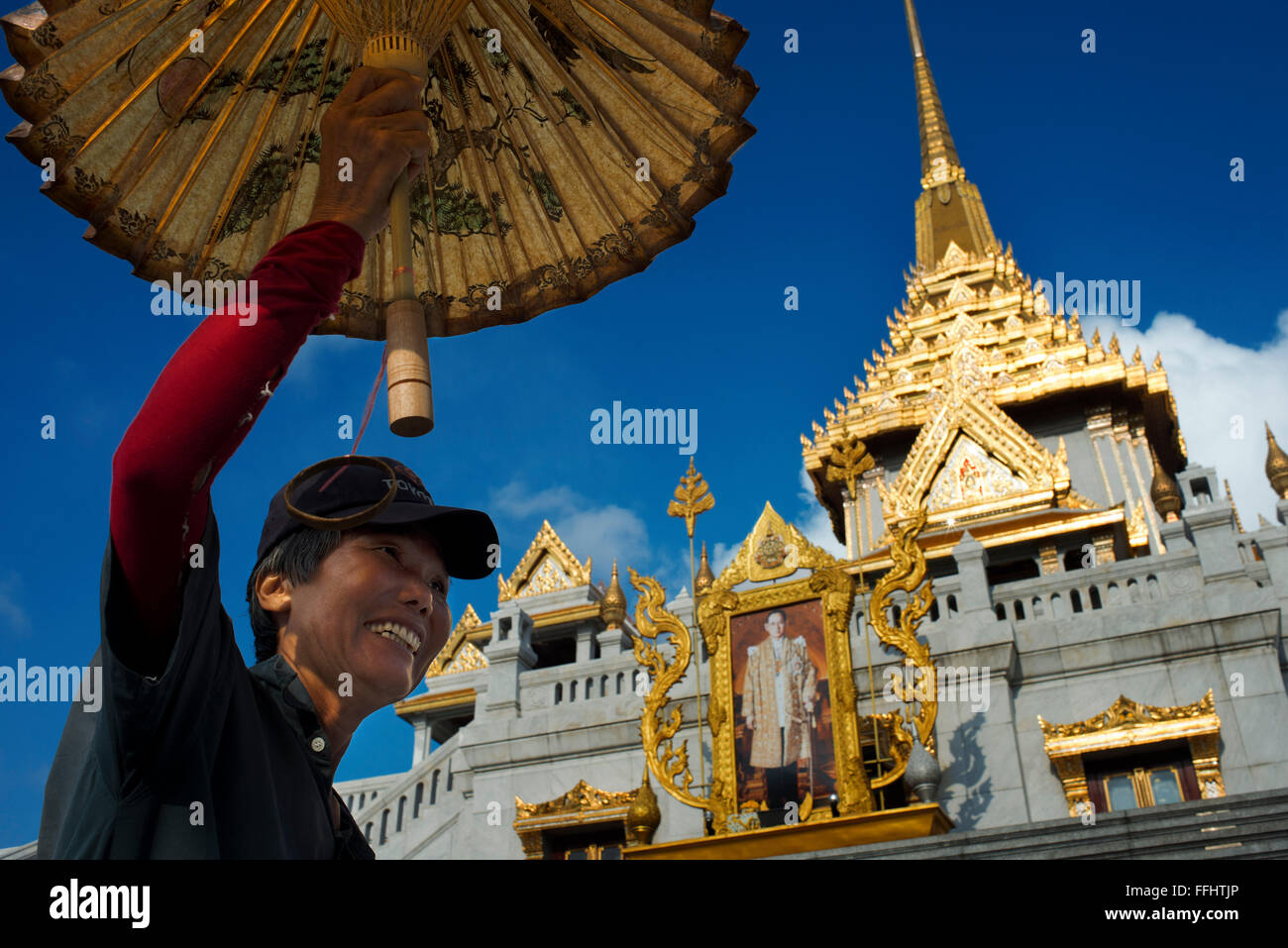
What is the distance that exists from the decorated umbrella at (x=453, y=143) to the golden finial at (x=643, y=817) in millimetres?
10772

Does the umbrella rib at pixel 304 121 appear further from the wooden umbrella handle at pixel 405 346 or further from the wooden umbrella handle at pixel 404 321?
the wooden umbrella handle at pixel 405 346

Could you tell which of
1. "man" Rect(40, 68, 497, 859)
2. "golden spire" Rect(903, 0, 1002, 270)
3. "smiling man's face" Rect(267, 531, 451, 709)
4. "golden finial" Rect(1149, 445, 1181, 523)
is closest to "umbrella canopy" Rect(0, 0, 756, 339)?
"man" Rect(40, 68, 497, 859)

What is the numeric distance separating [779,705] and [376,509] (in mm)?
12052

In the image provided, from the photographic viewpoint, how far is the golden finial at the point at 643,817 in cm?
1309

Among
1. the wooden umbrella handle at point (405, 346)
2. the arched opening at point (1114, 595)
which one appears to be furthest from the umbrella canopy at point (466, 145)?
the arched opening at point (1114, 595)

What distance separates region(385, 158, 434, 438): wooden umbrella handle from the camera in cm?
229

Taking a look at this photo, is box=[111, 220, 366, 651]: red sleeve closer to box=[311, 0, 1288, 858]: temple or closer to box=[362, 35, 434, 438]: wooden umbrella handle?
box=[362, 35, 434, 438]: wooden umbrella handle

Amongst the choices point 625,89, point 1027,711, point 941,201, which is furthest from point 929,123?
point 625,89

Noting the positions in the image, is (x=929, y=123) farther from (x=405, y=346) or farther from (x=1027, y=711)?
(x=405, y=346)

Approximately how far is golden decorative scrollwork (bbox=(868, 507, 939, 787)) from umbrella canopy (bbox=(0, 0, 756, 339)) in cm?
1008

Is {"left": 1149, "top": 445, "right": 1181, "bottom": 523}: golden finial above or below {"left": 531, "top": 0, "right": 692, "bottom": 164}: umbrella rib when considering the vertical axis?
above

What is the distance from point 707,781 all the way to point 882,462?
46.4 feet
